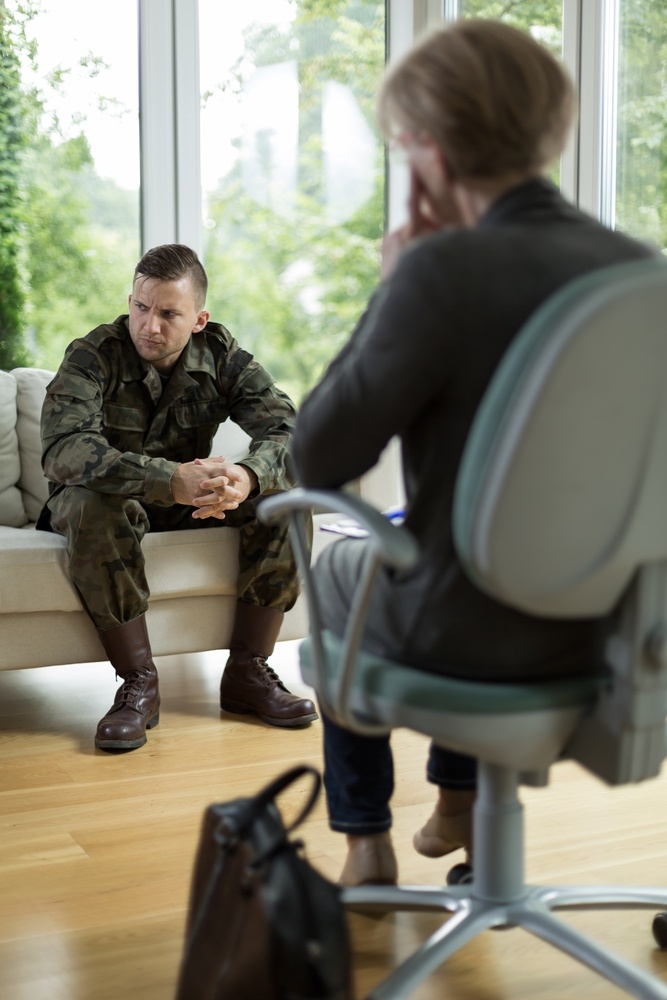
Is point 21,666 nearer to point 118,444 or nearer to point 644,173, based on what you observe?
point 118,444

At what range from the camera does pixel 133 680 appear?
2.62 m

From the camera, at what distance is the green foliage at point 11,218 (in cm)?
386

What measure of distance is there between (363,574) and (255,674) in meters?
1.60

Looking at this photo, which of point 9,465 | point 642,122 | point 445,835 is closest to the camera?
point 445,835

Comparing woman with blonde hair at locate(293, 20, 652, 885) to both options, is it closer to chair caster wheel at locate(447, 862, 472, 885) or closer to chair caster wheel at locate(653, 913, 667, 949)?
chair caster wheel at locate(653, 913, 667, 949)

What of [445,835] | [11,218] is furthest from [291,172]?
[445,835]

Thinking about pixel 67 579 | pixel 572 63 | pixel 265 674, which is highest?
pixel 572 63

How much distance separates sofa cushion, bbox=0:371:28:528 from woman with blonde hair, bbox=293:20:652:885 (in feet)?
6.53

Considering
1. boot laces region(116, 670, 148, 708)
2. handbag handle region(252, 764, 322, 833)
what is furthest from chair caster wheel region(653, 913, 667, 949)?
boot laces region(116, 670, 148, 708)

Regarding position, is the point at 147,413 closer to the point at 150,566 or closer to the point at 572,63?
the point at 150,566

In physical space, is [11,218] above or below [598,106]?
below

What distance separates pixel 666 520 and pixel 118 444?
6.05 ft

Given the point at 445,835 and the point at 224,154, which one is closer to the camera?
the point at 445,835

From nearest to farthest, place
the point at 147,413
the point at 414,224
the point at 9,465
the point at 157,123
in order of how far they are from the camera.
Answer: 1. the point at 414,224
2. the point at 147,413
3. the point at 9,465
4. the point at 157,123
